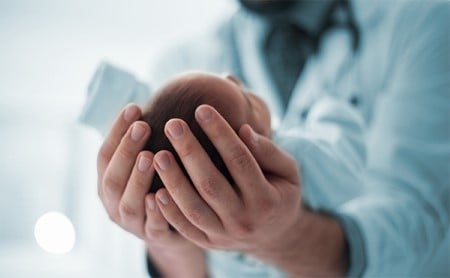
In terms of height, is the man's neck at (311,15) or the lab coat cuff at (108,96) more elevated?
the man's neck at (311,15)

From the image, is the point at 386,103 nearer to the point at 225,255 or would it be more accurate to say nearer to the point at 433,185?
the point at 433,185

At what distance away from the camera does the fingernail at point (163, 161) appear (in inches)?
12.6

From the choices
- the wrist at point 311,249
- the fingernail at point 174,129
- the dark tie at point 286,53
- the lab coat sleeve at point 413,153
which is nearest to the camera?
the fingernail at point 174,129

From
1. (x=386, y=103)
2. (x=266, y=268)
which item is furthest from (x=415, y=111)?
(x=266, y=268)

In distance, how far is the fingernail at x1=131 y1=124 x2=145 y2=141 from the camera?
34 cm

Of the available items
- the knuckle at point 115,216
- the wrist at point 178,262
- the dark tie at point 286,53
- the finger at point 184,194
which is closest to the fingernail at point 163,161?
the finger at point 184,194

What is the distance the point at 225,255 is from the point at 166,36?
454mm

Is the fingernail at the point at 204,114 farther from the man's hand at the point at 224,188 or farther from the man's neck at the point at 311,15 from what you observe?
the man's neck at the point at 311,15

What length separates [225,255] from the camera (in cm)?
57

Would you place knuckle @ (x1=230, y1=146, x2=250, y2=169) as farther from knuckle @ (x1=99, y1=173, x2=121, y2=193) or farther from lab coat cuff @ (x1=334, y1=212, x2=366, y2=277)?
lab coat cuff @ (x1=334, y1=212, x2=366, y2=277)

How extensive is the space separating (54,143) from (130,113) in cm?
39

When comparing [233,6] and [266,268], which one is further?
[233,6]

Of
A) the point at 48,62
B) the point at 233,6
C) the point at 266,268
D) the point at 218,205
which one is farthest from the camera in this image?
the point at 233,6

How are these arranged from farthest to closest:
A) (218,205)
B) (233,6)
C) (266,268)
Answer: (233,6) < (266,268) < (218,205)
